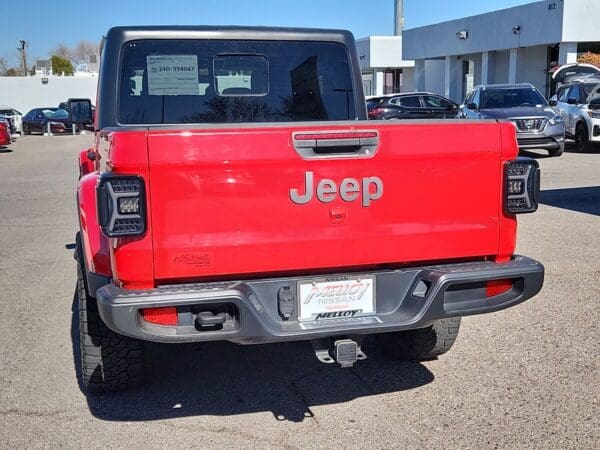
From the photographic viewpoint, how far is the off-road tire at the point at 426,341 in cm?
445

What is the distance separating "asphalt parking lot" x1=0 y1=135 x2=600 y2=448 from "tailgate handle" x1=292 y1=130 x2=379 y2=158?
144 cm

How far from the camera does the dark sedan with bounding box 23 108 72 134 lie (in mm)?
35625

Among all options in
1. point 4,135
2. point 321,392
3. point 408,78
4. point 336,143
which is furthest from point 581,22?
point 336,143

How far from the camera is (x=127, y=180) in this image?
10.2 ft

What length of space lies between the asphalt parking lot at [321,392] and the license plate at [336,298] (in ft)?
2.16

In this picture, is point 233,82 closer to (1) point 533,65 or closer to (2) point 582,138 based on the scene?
(2) point 582,138

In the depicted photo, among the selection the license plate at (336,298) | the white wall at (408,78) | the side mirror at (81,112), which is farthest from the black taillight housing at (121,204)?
the white wall at (408,78)

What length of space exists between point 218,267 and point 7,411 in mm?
1648

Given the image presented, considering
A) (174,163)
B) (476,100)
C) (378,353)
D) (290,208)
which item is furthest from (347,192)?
(476,100)

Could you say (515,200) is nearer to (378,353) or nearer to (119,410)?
(378,353)

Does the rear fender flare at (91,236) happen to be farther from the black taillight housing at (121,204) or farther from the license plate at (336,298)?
Result: the license plate at (336,298)

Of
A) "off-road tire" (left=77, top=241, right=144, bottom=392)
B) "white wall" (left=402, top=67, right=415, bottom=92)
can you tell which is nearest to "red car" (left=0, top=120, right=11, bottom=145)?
"off-road tire" (left=77, top=241, right=144, bottom=392)

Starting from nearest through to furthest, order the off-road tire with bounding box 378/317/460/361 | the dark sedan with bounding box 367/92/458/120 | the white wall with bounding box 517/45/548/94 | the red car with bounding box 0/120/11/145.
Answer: the off-road tire with bounding box 378/317/460/361 < the dark sedan with bounding box 367/92/458/120 < the red car with bounding box 0/120/11/145 < the white wall with bounding box 517/45/548/94

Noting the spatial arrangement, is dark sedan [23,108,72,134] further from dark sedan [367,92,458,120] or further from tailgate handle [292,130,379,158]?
tailgate handle [292,130,379,158]
